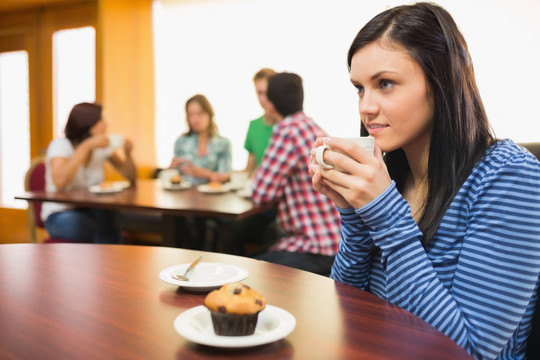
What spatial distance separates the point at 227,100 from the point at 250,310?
165 inches

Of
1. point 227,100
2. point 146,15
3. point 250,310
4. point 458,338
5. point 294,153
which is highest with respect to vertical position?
point 146,15

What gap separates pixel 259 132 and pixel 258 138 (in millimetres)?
48

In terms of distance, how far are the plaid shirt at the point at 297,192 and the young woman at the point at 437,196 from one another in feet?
3.29

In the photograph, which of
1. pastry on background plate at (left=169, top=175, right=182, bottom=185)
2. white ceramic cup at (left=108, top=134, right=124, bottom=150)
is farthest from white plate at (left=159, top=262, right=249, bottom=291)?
pastry on background plate at (left=169, top=175, right=182, bottom=185)

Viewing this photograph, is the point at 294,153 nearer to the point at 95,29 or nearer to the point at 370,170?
the point at 370,170

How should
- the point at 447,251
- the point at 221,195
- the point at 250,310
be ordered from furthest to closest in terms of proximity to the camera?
1. the point at 221,195
2. the point at 447,251
3. the point at 250,310

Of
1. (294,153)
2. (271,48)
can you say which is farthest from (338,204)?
(271,48)

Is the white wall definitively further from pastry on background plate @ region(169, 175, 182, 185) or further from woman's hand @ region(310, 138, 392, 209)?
woman's hand @ region(310, 138, 392, 209)

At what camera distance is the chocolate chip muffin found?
637 millimetres

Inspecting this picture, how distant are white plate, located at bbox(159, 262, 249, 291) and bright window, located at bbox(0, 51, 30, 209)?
5.09 metres

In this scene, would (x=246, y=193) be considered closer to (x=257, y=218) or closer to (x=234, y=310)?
(x=257, y=218)

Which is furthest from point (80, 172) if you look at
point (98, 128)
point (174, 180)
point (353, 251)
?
point (353, 251)

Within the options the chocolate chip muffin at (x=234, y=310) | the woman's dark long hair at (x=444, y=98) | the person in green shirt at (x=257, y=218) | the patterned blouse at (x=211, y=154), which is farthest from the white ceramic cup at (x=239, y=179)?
Result: the chocolate chip muffin at (x=234, y=310)

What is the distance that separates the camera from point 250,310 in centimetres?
64
